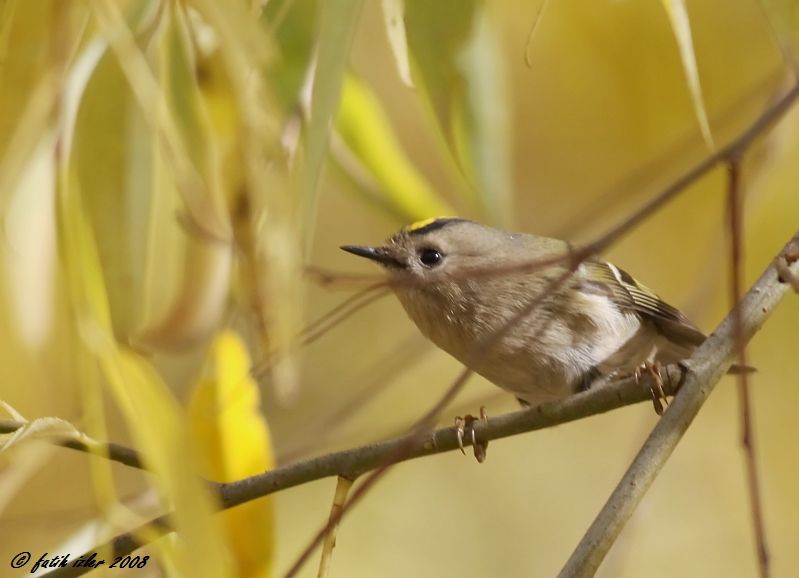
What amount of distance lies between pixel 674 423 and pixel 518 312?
0.63 m

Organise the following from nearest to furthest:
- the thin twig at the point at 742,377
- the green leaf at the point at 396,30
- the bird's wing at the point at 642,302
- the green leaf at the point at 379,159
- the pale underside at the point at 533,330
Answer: the thin twig at the point at 742,377 < the green leaf at the point at 396,30 < the green leaf at the point at 379,159 < the pale underside at the point at 533,330 < the bird's wing at the point at 642,302

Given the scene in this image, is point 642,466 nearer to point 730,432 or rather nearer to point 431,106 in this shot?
point 431,106

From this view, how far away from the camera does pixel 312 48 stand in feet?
2.94

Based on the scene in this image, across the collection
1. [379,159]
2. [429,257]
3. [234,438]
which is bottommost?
[234,438]

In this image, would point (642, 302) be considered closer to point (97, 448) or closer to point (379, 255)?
point (379, 255)

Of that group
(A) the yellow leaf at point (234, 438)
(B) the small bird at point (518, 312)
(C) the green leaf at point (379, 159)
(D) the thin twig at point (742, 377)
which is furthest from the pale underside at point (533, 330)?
(D) the thin twig at point (742, 377)

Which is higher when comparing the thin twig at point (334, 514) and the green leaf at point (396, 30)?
the green leaf at point (396, 30)

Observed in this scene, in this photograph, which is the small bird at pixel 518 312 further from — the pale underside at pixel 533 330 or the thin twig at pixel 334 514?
the thin twig at pixel 334 514

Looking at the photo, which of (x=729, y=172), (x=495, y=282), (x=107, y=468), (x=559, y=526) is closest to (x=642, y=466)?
(x=729, y=172)

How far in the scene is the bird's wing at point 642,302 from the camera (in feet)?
4.61

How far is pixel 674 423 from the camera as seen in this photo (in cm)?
69

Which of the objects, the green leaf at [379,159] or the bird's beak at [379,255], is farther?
the bird's beak at [379,255]

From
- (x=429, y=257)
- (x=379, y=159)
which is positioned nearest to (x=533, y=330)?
(x=429, y=257)

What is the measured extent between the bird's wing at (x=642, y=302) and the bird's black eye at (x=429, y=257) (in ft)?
0.65
